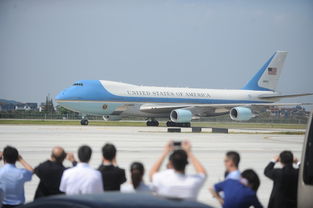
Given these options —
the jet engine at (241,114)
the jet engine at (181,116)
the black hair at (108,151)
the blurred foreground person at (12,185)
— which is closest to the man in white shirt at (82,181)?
the black hair at (108,151)

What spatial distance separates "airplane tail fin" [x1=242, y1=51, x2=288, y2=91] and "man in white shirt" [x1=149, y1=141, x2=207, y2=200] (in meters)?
60.3

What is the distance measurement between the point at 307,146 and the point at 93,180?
9.13ft

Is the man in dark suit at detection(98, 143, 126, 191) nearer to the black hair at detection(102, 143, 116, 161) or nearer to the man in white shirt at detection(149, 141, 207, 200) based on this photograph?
the black hair at detection(102, 143, 116, 161)

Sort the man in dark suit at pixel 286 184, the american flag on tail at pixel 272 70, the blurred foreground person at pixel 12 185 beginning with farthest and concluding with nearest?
1. the american flag on tail at pixel 272 70
2. the man in dark suit at pixel 286 184
3. the blurred foreground person at pixel 12 185

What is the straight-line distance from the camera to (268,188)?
1351 cm

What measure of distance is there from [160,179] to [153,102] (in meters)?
48.9

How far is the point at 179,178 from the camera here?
6.42 metres

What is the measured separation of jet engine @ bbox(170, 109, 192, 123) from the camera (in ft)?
167

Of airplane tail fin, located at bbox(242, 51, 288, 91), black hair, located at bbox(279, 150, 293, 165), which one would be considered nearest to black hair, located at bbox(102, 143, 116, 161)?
black hair, located at bbox(279, 150, 293, 165)

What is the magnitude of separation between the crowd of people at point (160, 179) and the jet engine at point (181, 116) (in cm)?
4167

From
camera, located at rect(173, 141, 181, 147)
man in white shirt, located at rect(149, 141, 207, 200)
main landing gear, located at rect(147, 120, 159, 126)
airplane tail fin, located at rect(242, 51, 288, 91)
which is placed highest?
airplane tail fin, located at rect(242, 51, 288, 91)

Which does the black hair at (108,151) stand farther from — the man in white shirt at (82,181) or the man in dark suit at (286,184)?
the man in dark suit at (286,184)

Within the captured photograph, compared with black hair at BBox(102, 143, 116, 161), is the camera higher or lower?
higher

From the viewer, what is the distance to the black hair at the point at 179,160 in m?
6.49
